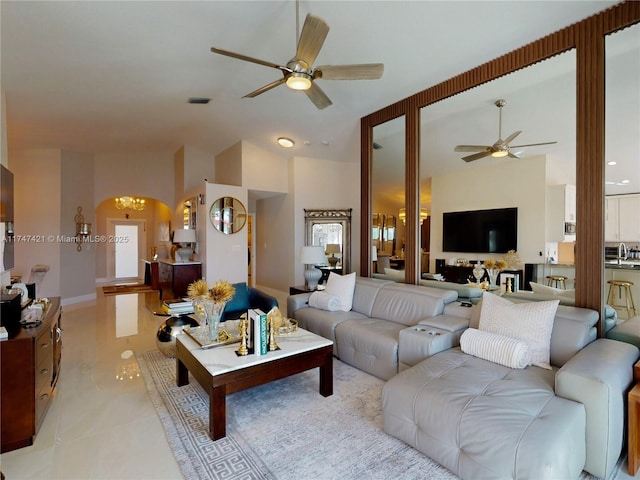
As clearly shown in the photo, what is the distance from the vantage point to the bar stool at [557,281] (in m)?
2.91

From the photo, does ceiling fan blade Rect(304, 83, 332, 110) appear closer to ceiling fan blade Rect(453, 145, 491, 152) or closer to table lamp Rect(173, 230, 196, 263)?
ceiling fan blade Rect(453, 145, 491, 152)

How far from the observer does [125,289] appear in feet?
27.2

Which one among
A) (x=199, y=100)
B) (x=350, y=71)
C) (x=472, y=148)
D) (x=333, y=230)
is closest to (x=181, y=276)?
(x=333, y=230)

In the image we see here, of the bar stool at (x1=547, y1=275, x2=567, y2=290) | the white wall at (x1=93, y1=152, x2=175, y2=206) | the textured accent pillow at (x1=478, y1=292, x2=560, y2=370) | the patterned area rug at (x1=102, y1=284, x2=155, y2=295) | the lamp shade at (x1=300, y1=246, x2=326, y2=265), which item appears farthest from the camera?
Result: the patterned area rug at (x1=102, y1=284, x2=155, y2=295)

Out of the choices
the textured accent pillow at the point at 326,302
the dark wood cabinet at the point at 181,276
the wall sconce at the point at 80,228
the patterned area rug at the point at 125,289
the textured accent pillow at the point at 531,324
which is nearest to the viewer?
the textured accent pillow at the point at 531,324

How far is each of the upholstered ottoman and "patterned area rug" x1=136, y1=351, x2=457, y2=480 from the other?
18 centimetres

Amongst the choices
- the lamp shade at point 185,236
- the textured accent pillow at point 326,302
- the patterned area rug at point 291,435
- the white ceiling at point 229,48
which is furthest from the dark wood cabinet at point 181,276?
the patterned area rug at point 291,435

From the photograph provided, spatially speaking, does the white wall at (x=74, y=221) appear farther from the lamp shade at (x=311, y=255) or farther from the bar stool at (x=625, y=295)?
the bar stool at (x=625, y=295)

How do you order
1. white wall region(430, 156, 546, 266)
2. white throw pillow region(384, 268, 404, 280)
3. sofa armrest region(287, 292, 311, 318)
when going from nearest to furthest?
1. white wall region(430, 156, 546, 266)
2. sofa armrest region(287, 292, 311, 318)
3. white throw pillow region(384, 268, 404, 280)

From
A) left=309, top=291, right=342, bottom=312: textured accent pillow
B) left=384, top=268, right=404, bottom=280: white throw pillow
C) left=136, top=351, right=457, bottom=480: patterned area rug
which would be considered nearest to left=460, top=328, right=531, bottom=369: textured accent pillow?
left=136, top=351, right=457, bottom=480: patterned area rug

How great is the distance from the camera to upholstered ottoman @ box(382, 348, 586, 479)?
4.95 ft

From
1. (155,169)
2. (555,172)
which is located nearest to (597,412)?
(555,172)

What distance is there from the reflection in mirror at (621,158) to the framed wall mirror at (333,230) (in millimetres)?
4532

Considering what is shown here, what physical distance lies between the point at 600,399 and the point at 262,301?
3.16 metres
